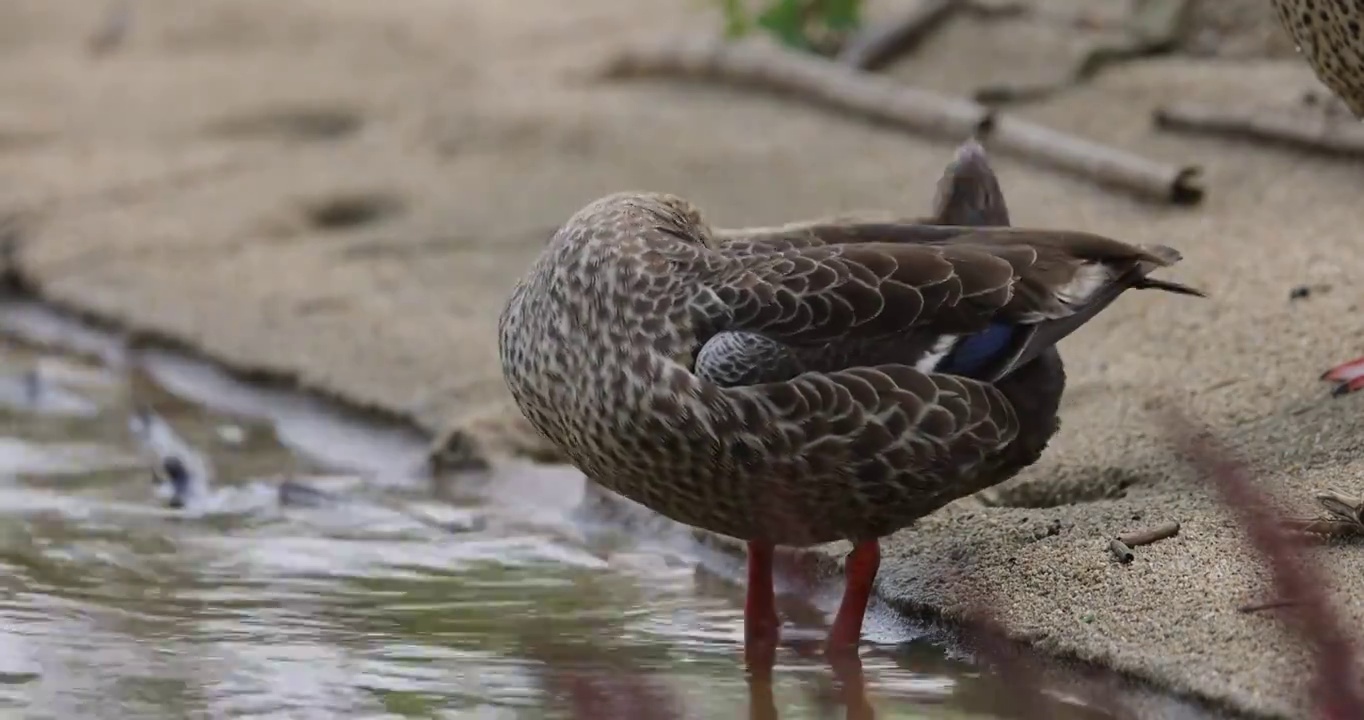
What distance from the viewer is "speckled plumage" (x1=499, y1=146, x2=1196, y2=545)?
412 cm

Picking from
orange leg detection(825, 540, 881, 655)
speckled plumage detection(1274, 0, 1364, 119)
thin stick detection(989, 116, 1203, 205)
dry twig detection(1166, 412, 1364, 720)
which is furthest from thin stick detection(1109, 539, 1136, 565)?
thin stick detection(989, 116, 1203, 205)

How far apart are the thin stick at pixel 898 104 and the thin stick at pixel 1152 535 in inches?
110

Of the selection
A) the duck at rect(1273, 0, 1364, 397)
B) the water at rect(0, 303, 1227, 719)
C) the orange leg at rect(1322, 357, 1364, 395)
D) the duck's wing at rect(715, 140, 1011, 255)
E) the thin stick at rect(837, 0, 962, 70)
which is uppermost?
the thin stick at rect(837, 0, 962, 70)

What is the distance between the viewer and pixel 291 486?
593cm

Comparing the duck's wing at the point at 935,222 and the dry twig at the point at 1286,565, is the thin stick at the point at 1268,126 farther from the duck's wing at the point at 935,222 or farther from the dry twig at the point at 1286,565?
the dry twig at the point at 1286,565

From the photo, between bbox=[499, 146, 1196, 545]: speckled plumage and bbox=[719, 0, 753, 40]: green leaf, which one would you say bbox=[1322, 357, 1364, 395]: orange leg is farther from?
bbox=[719, 0, 753, 40]: green leaf

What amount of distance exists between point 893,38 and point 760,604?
4.94m

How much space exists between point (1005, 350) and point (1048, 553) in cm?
49

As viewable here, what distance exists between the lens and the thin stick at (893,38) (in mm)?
9023

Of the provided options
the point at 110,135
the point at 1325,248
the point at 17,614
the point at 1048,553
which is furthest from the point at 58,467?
the point at 110,135

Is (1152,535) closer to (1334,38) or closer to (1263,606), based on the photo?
(1263,606)

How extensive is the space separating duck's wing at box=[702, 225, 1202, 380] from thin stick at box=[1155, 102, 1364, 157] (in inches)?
114

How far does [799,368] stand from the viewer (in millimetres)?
4180

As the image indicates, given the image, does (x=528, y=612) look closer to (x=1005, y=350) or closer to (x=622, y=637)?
(x=622, y=637)
